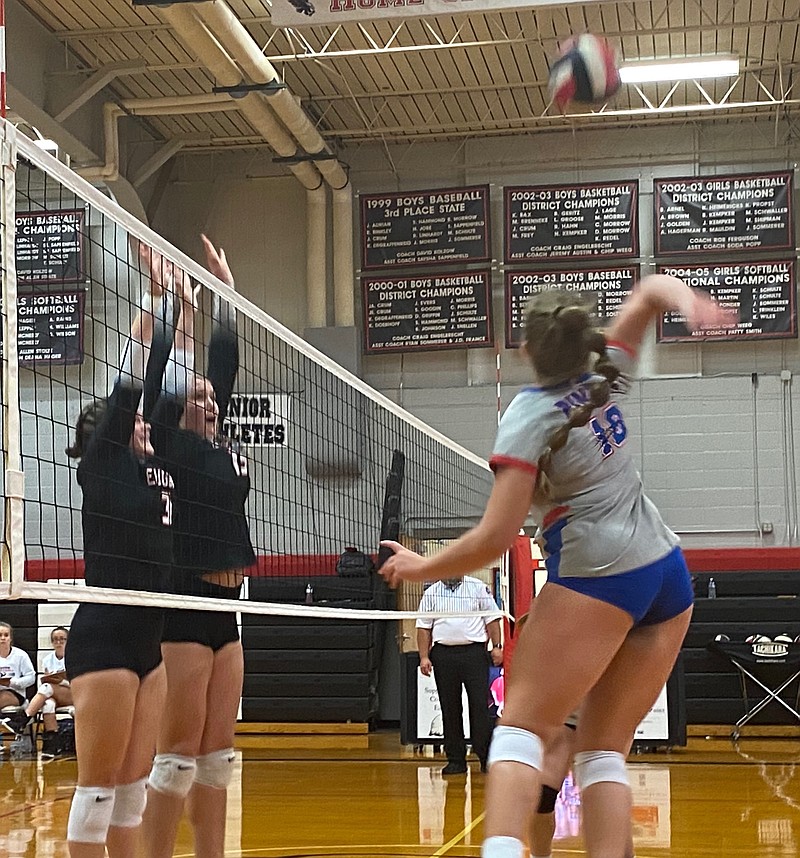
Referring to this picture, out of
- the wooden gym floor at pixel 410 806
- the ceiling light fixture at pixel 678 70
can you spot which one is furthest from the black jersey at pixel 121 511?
the ceiling light fixture at pixel 678 70

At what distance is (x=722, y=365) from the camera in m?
15.2

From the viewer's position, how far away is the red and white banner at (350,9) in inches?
359

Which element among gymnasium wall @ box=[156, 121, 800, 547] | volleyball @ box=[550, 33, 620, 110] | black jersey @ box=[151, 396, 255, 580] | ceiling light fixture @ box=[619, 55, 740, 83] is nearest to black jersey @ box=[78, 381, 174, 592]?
black jersey @ box=[151, 396, 255, 580]

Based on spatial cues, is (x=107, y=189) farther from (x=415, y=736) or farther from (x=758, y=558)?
(x=758, y=558)

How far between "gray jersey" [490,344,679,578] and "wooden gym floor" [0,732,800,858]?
3.35 m

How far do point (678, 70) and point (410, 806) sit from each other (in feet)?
27.5

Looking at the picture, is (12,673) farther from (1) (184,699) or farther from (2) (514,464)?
(2) (514,464)

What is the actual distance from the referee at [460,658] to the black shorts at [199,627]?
5680 millimetres

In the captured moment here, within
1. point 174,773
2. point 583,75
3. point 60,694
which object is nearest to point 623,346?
point 174,773

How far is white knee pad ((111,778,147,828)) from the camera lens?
3.82 m

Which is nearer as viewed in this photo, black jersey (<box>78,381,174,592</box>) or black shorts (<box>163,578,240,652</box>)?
Result: black jersey (<box>78,381,174,592</box>)

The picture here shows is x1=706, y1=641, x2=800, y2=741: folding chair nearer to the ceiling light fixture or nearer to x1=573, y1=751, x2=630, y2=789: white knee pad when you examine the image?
the ceiling light fixture

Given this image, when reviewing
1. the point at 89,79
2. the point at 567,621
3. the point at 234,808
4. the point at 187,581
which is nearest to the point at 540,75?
the point at 89,79

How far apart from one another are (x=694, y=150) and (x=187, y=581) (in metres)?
12.7
